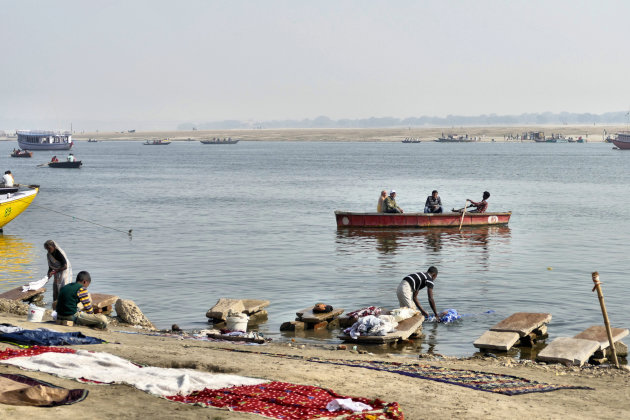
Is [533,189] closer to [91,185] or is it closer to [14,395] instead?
[91,185]

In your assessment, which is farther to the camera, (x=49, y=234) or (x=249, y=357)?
(x=49, y=234)

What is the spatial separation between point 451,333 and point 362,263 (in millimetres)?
10666

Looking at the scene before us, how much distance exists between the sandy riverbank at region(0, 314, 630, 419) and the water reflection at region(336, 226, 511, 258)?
17049 millimetres

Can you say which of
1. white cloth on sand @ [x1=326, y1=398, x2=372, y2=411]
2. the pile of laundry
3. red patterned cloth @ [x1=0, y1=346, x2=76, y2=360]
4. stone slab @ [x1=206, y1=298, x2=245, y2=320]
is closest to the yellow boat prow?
stone slab @ [x1=206, y1=298, x2=245, y2=320]

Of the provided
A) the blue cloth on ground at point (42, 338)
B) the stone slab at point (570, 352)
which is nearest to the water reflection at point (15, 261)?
the blue cloth on ground at point (42, 338)

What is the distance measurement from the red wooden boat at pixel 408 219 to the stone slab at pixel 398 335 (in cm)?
1866

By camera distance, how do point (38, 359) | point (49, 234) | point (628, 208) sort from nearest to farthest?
1. point (38, 359)
2. point (49, 234)
3. point (628, 208)

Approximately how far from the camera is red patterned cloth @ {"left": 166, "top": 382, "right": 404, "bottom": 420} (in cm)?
925

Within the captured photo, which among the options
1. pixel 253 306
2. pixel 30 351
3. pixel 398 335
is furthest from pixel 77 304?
pixel 398 335

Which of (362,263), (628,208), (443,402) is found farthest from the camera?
(628,208)

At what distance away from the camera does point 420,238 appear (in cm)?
3472

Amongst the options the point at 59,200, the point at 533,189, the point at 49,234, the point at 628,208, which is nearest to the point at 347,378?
the point at 49,234

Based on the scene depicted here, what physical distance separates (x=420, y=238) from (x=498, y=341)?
19.0 metres

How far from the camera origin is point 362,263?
93.5ft
